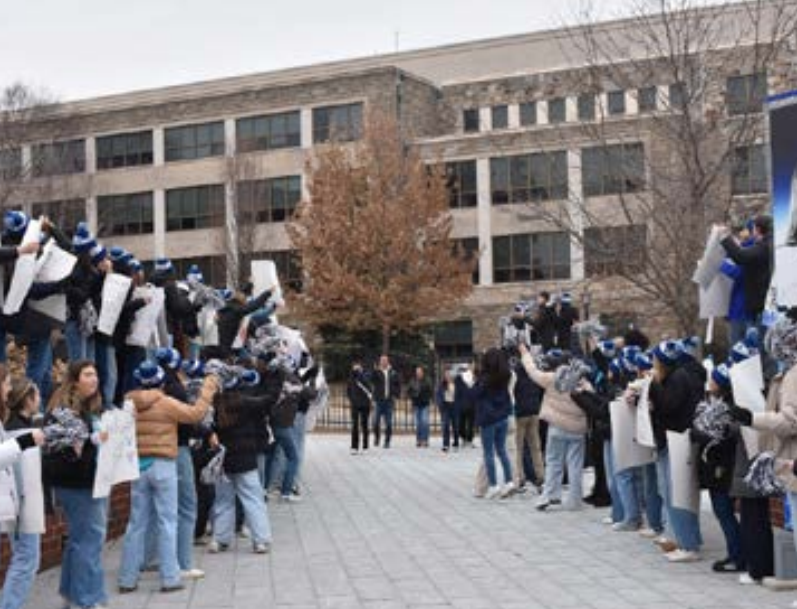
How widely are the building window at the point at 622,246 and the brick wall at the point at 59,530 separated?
31.3 ft

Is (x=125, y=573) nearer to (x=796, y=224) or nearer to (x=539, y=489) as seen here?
(x=796, y=224)

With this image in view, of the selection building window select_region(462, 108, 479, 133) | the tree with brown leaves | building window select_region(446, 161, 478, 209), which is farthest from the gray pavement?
building window select_region(462, 108, 479, 133)

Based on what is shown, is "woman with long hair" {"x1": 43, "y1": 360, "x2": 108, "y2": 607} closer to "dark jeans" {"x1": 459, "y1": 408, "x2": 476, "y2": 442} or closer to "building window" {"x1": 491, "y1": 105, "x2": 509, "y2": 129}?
"dark jeans" {"x1": 459, "y1": 408, "x2": 476, "y2": 442}

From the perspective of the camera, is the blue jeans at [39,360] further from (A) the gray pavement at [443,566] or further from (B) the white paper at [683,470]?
(B) the white paper at [683,470]

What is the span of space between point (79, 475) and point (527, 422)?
820 cm

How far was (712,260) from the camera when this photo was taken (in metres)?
10.9

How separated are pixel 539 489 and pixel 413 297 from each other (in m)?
27.2

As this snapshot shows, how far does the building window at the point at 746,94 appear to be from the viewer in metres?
18.0

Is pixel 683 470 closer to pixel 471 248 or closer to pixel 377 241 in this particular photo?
pixel 377 241

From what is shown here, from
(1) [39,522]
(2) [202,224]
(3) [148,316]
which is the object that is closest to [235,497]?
(3) [148,316]

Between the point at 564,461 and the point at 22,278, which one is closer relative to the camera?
the point at 22,278

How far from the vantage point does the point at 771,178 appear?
32.0ft

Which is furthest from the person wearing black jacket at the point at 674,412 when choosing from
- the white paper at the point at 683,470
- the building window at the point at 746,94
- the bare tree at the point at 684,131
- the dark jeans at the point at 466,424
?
the dark jeans at the point at 466,424

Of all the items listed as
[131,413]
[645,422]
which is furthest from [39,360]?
[645,422]
